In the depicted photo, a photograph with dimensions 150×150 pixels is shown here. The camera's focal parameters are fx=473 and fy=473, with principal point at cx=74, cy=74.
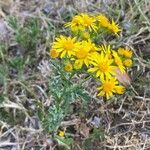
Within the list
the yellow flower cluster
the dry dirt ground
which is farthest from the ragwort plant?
the dry dirt ground

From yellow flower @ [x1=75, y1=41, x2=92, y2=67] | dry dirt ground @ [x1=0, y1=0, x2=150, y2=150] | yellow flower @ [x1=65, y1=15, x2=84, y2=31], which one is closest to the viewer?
yellow flower @ [x1=75, y1=41, x2=92, y2=67]

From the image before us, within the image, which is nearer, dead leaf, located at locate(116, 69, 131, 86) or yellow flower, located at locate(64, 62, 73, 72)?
yellow flower, located at locate(64, 62, 73, 72)

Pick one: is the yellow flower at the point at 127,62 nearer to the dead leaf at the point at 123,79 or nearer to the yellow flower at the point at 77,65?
the yellow flower at the point at 77,65

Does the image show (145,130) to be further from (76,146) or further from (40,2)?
(40,2)

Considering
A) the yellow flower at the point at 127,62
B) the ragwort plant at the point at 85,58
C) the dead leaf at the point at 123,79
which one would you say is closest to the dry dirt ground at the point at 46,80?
the dead leaf at the point at 123,79

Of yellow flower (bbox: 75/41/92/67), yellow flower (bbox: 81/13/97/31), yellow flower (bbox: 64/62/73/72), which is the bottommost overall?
yellow flower (bbox: 64/62/73/72)

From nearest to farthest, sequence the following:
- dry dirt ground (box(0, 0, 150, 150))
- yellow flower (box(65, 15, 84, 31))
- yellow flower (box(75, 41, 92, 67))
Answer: yellow flower (box(75, 41, 92, 67)), yellow flower (box(65, 15, 84, 31)), dry dirt ground (box(0, 0, 150, 150))

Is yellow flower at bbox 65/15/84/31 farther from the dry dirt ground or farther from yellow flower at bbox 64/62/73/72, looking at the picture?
the dry dirt ground
